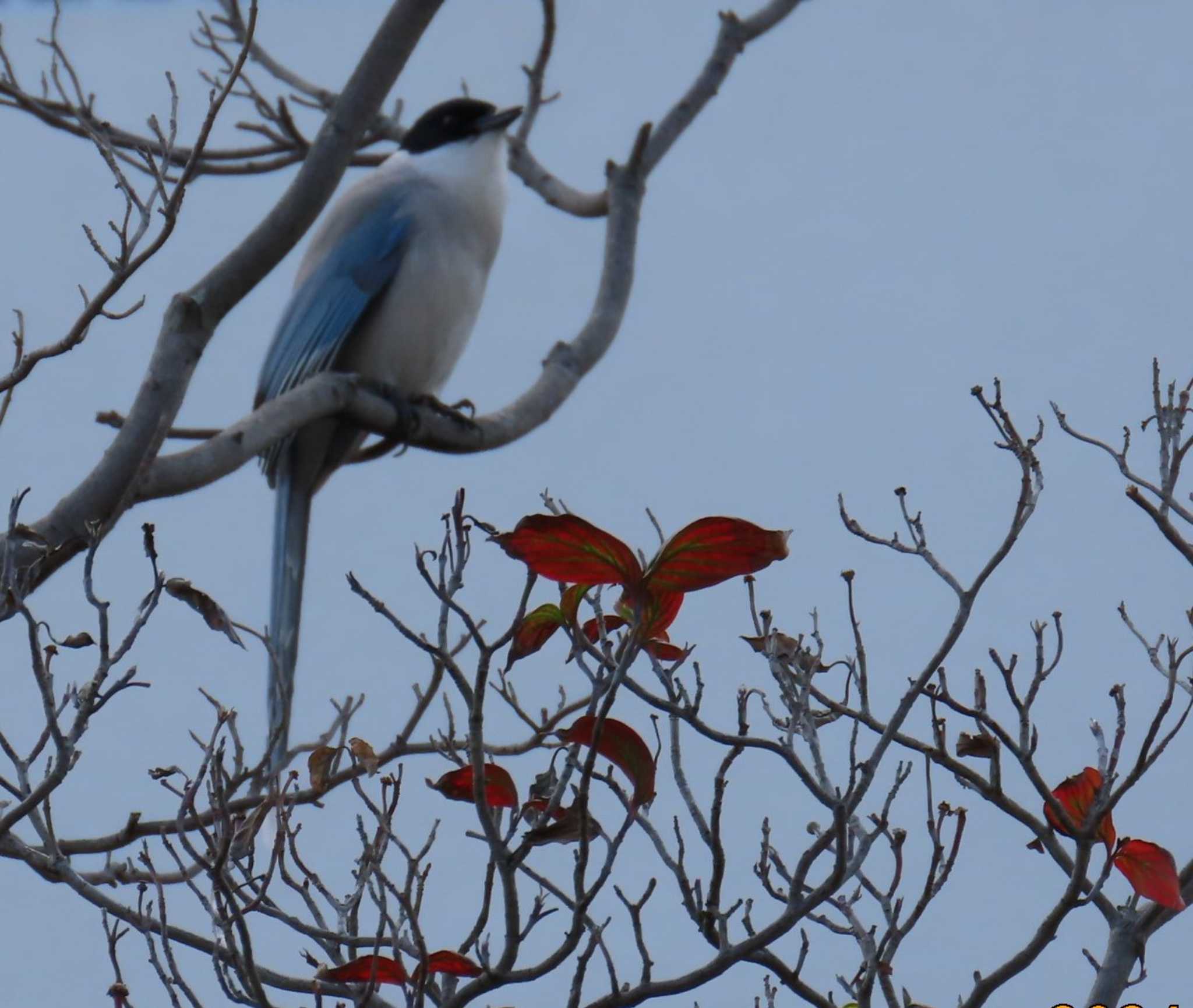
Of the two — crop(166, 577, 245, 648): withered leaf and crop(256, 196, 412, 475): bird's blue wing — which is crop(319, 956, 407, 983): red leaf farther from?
crop(256, 196, 412, 475): bird's blue wing

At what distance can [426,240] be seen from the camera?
435 centimetres

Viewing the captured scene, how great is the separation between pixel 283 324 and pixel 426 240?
0.44 m

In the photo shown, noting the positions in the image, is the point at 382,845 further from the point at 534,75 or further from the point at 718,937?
the point at 534,75

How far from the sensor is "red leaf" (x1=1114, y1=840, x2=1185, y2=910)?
191 cm

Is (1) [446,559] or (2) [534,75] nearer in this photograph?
(1) [446,559]

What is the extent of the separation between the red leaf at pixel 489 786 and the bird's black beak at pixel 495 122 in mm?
3040

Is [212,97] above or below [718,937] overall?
above

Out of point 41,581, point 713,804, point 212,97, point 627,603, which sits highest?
point 212,97

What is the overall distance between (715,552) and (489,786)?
0.41m

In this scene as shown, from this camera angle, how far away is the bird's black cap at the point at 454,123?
15.4 ft

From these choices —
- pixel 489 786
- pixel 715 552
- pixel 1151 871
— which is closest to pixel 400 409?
pixel 489 786

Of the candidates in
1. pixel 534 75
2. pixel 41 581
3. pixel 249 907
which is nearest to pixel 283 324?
pixel 534 75

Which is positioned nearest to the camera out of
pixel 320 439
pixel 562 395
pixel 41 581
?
pixel 41 581

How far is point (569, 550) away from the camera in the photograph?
69.2 inches
